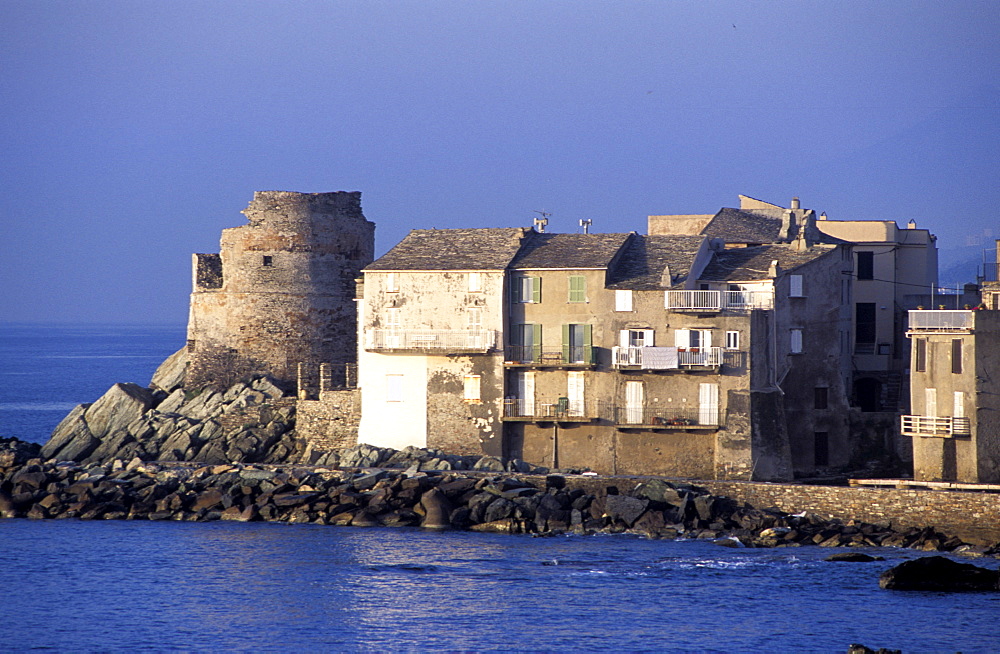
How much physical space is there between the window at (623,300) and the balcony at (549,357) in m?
1.67

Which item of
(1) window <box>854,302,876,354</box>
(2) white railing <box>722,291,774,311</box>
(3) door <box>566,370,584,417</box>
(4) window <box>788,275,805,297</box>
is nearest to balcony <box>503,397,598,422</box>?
(3) door <box>566,370,584,417</box>

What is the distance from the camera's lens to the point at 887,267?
202 ft

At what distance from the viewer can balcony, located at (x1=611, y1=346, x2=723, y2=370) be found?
51.6 m

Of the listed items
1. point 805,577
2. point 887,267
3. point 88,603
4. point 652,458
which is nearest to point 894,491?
point 805,577

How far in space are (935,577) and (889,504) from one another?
18.7 ft

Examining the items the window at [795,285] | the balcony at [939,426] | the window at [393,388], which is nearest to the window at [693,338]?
the window at [795,285]

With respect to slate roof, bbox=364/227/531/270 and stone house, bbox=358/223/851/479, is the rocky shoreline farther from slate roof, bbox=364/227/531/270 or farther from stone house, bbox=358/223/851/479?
slate roof, bbox=364/227/531/270

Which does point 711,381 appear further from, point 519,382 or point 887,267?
point 887,267

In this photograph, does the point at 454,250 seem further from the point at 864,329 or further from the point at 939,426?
the point at 939,426

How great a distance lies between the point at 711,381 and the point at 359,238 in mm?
18393

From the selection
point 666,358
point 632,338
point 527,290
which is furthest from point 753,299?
point 527,290

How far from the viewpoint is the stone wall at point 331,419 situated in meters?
56.9

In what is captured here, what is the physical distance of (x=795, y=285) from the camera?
178 ft

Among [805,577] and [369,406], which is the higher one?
[369,406]
